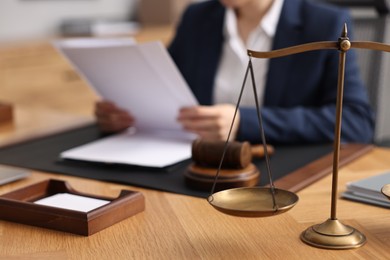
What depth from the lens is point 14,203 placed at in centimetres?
108

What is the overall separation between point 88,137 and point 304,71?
2.05ft

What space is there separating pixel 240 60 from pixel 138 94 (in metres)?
0.46

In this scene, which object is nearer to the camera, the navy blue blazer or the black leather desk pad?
the black leather desk pad

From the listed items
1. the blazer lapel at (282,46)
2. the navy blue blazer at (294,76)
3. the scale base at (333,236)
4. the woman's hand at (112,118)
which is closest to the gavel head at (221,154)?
the scale base at (333,236)

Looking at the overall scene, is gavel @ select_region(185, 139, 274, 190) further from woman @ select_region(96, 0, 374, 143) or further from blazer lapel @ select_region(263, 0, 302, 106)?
blazer lapel @ select_region(263, 0, 302, 106)

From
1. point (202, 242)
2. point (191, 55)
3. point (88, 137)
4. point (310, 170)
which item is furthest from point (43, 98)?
point (202, 242)

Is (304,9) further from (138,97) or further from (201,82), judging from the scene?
(138,97)

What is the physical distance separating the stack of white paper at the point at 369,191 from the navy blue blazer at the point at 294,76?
17.1 inches

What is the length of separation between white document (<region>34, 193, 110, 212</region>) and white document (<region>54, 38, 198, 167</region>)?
236 millimetres

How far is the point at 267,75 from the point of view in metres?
1.89

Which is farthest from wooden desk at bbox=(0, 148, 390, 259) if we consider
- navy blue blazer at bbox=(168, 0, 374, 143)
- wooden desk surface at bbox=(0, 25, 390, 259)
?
navy blue blazer at bbox=(168, 0, 374, 143)

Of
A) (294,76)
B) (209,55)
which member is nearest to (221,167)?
(294,76)

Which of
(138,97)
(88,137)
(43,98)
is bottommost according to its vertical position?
(43,98)

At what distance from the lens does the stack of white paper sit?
3.74 ft
